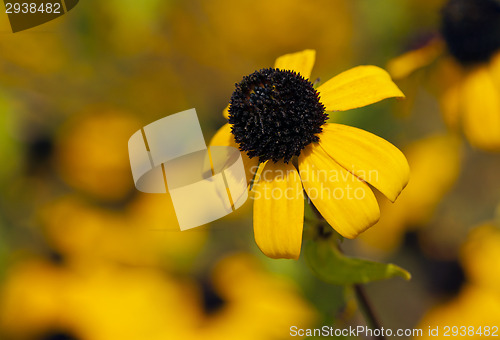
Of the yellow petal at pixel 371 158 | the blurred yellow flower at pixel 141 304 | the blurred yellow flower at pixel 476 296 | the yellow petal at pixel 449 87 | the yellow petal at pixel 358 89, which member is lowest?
the blurred yellow flower at pixel 476 296

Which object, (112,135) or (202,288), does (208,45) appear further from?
(202,288)

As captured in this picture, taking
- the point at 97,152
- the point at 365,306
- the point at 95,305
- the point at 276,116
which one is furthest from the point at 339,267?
the point at 97,152

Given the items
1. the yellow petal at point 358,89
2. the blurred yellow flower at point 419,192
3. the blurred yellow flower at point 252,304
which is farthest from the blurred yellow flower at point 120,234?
the yellow petal at point 358,89

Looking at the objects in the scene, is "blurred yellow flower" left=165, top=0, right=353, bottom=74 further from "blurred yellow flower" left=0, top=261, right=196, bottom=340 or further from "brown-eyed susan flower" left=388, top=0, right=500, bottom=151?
"blurred yellow flower" left=0, top=261, right=196, bottom=340

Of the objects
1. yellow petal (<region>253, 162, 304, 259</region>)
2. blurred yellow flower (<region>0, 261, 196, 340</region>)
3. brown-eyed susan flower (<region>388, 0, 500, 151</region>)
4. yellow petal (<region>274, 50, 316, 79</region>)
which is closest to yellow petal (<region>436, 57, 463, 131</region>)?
brown-eyed susan flower (<region>388, 0, 500, 151</region>)

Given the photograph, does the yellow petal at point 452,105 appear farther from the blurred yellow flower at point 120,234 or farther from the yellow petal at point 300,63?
the blurred yellow flower at point 120,234

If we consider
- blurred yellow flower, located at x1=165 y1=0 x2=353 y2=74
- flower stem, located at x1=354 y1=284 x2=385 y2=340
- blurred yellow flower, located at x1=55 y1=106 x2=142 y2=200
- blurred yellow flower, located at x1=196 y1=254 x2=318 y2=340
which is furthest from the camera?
blurred yellow flower, located at x1=165 y1=0 x2=353 y2=74

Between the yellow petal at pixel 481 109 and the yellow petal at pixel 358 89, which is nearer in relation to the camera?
the yellow petal at pixel 358 89
